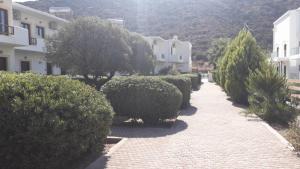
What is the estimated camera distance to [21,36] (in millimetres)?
22719

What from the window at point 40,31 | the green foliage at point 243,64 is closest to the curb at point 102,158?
the green foliage at point 243,64

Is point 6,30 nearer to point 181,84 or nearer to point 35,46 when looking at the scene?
point 35,46

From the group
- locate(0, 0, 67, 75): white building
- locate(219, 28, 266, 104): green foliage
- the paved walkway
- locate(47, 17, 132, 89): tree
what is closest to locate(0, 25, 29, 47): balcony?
locate(0, 0, 67, 75): white building

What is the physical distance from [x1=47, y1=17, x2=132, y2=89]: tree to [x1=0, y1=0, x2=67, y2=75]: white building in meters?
3.13

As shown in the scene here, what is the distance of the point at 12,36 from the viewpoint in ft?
71.6

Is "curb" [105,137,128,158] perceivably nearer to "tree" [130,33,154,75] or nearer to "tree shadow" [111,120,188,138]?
"tree shadow" [111,120,188,138]

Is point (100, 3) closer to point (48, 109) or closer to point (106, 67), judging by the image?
point (106, 67)

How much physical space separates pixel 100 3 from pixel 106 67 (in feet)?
226

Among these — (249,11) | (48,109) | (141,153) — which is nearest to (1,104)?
(48,109)

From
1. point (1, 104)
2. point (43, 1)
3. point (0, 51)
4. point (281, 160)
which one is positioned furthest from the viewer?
point (43, 1)

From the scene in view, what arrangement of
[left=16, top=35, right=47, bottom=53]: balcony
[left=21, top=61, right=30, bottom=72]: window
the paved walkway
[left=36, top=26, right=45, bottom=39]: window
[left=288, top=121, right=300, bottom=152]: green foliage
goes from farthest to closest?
1. [left=36, top=26, right=45, bottom=39]: window
2. [left=21, top=61, right=30, bottom=72]: window
3. [left=16, top=35, right=47, bottom=53]: balcony
4. [left=288, top=121, right=300, bottom=152]: green foliage
5. the paved walkway

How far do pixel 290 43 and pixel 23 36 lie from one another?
31.2m

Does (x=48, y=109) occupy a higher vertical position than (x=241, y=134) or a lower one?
higher

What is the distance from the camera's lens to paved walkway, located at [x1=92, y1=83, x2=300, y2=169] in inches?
279
